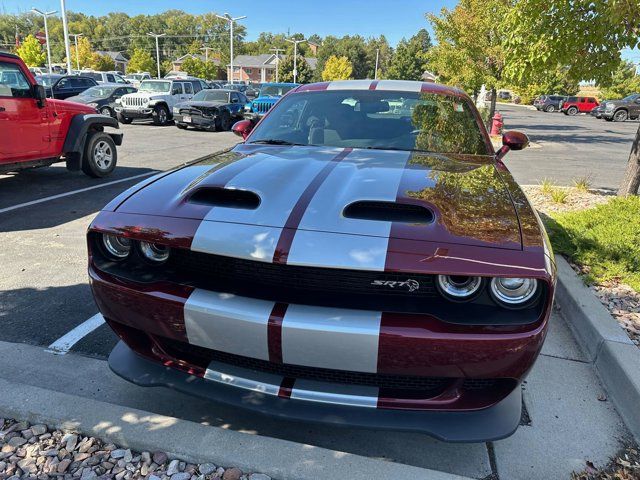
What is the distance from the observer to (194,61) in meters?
64.6

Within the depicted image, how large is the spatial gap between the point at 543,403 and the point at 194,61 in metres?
69.3

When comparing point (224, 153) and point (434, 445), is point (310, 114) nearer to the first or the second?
point (224, 153)

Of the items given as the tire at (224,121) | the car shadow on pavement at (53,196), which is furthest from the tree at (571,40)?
the tire at (224,121)

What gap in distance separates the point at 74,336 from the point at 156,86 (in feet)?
61.1

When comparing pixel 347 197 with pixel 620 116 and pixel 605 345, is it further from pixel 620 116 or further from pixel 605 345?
pixel 620 116

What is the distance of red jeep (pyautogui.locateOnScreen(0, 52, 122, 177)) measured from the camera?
657cm

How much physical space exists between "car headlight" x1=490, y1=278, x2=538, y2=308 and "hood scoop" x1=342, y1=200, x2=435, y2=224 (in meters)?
0.38

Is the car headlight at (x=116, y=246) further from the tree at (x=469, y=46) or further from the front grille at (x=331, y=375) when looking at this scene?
the tree at (x=469, y=46)

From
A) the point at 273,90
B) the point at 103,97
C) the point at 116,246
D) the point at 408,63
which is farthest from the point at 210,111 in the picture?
the point at 408,63

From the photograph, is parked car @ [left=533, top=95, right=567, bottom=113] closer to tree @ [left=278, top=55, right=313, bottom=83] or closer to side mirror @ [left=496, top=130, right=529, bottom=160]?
tree @ [left=278, top=55, right=313, bottom=83]

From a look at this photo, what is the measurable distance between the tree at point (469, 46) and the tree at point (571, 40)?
27.5 feet

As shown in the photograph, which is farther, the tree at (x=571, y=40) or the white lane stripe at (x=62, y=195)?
the white lane stripe at (x=62, y=195)

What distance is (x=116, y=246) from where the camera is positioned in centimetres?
234

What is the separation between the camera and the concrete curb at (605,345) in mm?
2504
